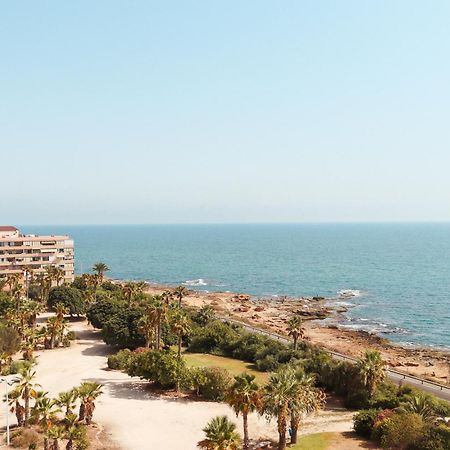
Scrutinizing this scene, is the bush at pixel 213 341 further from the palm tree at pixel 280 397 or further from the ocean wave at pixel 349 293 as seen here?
the ocean wave at pixel 349 293

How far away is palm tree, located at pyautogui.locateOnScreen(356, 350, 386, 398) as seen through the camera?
1970 inches

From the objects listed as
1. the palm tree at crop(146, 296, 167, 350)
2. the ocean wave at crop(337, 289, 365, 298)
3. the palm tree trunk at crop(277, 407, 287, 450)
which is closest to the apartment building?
the palm tree at crop(146, 296, 167, 350)

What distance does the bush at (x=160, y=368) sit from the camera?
5550 cm

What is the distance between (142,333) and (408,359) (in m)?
45.8

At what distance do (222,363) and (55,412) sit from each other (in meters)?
33.4

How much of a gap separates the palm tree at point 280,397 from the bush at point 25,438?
19.9 metres

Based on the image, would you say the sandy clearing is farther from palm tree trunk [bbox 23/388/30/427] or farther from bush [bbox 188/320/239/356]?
bush [bbox 188/320/239/356]

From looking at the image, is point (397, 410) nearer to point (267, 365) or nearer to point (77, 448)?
point (267, 365)

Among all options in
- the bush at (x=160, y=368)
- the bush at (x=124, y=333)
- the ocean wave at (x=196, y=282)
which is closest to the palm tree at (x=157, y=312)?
the bush at (x=160, y=368)

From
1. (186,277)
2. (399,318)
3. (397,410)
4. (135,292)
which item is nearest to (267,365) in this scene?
(397,410)

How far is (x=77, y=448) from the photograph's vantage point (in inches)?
1507

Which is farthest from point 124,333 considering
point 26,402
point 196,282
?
point 196,282

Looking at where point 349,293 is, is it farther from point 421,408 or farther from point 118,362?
point 421,408

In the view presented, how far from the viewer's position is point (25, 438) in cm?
4056
